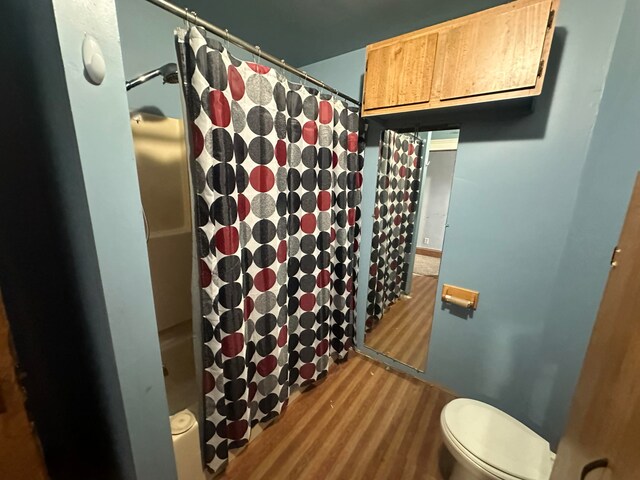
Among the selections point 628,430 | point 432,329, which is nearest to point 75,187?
point 628,430

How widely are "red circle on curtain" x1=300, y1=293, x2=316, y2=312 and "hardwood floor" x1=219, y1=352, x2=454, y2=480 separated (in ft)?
2.09

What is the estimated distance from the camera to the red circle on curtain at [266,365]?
4.24 ft

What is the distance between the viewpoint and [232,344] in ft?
3.51

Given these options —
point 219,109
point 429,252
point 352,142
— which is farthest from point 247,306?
point 429,252

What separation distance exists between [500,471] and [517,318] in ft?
2.45

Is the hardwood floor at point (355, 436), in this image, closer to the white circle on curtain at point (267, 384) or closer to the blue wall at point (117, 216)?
the white circle on curtain at point (267, 384)

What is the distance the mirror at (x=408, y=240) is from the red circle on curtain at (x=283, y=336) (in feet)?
2.76

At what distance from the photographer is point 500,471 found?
3.09 feet

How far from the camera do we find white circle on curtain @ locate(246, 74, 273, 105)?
102cm

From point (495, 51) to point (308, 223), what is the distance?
3.87ft

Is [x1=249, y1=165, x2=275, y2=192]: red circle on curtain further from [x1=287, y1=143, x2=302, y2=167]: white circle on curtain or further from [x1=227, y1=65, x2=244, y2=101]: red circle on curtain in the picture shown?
[x1=227, y1=65, x2=244, y2=101]: red circle on curtain

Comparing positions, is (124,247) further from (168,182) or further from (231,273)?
(168,182)

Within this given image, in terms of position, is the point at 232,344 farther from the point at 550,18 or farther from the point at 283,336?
the point at 550,18

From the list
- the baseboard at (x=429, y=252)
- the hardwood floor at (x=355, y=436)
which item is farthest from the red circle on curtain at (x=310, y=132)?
the hardwood floor at (x=355, y=436)
